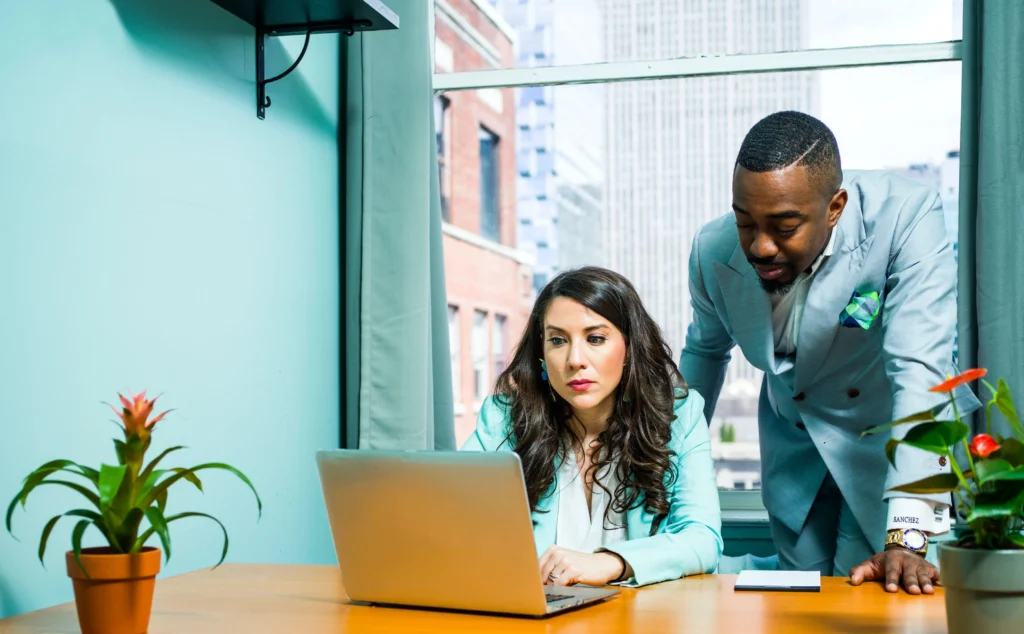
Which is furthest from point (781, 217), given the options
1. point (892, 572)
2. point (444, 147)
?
point (444, 147)

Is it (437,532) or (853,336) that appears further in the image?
(853,336)

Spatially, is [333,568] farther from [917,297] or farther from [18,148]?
[917,297]

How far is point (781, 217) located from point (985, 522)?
0.84m

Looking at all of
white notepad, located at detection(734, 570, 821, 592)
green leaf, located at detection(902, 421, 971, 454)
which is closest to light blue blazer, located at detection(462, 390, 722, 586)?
white notepad, located at detection(734, 570, 821, 592)

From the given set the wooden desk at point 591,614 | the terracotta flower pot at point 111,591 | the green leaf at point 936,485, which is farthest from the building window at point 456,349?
the green leaf at point 936,485

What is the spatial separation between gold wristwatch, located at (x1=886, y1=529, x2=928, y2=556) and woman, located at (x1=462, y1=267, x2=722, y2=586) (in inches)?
11.3

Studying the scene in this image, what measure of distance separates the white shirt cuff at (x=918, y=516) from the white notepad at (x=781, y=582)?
0.16m

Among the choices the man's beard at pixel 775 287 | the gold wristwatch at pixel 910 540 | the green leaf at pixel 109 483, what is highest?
the man's beard at pixel 775 287

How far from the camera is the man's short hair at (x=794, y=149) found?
6.09ft

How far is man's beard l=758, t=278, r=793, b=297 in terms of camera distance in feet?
6.49

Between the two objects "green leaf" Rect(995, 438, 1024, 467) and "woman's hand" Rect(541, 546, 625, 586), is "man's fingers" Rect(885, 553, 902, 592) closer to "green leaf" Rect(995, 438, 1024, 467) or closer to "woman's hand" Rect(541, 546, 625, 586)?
"woman's hand" Rect(541, 546, 625, 586)

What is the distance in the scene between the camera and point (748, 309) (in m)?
2.11

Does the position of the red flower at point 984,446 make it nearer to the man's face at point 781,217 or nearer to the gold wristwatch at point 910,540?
the gold wristwatch at point 910,540

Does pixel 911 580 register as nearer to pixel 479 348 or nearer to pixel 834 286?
pixel 834 286
